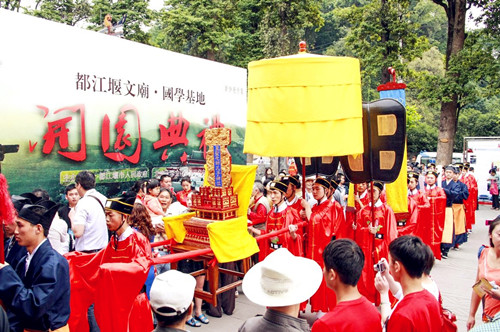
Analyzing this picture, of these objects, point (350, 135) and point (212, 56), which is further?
point (212, 56)

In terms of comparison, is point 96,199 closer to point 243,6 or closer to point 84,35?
point 84,35

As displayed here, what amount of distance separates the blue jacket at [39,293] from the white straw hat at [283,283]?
54.2 inches

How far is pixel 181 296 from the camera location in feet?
7.01

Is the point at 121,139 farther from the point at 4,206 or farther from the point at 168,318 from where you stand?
the point at 168,318

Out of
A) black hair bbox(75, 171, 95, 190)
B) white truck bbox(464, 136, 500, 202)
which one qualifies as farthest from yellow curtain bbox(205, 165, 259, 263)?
white truck bbox(464, 136, 500, 202)

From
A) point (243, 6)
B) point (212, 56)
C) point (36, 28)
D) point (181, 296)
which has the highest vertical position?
point (243, 6)

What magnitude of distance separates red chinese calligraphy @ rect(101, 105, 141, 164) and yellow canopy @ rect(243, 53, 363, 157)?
5.08 m

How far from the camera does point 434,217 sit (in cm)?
880

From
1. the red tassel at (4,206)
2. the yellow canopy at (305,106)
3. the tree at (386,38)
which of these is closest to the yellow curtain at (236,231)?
the yellow canopy at (305,106)

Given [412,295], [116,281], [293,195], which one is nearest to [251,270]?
[412,295]

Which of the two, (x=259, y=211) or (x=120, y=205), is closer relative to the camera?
(x=120, y=205)

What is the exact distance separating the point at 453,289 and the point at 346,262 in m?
5.48

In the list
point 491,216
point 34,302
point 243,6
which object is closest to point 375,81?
point 243,6

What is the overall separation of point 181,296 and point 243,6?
61.9 ft
